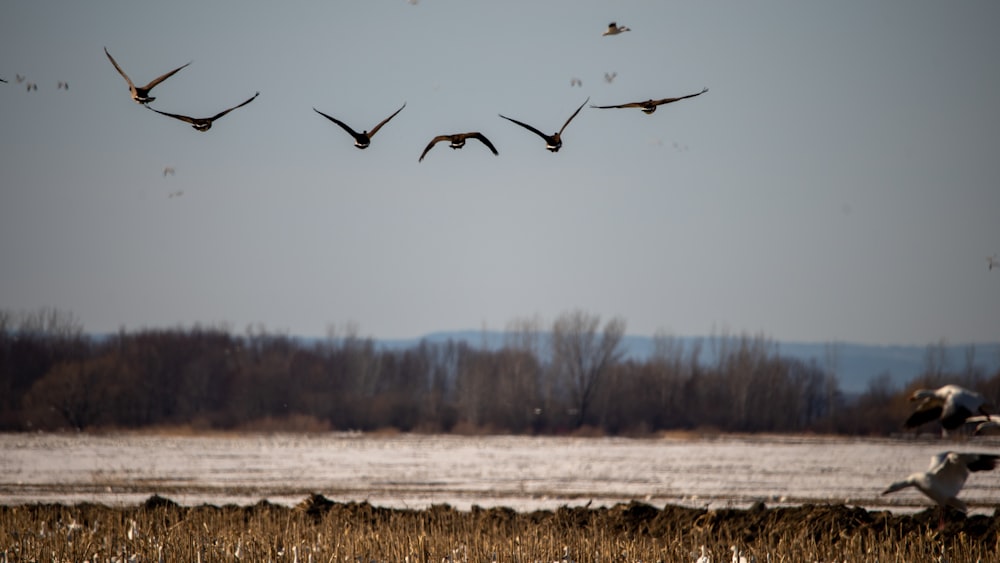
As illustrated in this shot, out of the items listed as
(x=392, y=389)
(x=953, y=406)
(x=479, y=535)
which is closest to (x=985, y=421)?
(x=953, y=406)

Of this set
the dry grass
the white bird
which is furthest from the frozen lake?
the white bird

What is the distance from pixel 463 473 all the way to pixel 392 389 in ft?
189

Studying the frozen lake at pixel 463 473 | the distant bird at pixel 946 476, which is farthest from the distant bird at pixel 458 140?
the frozen lake at pixel 463 473

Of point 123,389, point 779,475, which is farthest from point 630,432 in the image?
point 779,475

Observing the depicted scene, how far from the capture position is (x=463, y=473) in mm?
33062

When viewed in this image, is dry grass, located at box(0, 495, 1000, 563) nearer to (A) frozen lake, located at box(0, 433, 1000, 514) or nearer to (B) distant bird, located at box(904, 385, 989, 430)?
(A) frozen lake, located at box(0, 433, 1000, 514)

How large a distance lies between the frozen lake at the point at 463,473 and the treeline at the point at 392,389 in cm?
1624

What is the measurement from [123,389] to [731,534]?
204 feet

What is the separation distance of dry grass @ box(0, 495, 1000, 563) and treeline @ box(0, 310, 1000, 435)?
161 ft

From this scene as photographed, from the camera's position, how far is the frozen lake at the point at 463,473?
2447 centimetres

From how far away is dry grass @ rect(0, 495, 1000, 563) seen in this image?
11.9 metres

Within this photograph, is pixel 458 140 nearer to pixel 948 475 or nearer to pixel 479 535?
pixel 948 475

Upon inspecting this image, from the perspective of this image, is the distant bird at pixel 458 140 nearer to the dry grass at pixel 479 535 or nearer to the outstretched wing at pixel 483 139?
the outstretched wing at pixel 483 139

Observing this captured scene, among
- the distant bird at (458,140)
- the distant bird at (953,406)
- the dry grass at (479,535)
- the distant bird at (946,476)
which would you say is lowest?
the dry grass at (479,535)
